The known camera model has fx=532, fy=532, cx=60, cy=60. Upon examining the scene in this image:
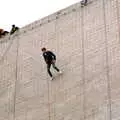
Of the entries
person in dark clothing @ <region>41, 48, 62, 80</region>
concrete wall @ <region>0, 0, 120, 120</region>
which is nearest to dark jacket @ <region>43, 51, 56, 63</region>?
person in dark clothing @ <region>41, 48, 62, 80</region>

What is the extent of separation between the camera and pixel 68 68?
1342 centimetres

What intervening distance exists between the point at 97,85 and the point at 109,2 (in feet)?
7.63

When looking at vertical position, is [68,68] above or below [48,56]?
below

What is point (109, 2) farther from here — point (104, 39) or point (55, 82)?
point (55, 82)

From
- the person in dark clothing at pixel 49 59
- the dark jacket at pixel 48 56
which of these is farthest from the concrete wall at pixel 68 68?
the dark jacket at pixel 48 56

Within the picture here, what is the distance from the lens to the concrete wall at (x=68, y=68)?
40.8 ft

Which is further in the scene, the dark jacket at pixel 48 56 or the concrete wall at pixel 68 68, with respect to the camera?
the dark jacket at pixel 48 56

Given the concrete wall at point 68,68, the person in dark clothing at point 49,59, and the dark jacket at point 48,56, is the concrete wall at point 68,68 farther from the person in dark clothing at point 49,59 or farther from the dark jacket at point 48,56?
the dark jacket at point 48,56

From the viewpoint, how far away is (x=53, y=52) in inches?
552

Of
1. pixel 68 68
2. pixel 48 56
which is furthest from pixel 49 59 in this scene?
pixel 68 68

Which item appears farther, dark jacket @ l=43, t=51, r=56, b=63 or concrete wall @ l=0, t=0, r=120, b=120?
dark jacket @ l=43, t=51, r=56, b=63

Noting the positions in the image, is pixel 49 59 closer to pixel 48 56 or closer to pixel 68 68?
pixel 48 56

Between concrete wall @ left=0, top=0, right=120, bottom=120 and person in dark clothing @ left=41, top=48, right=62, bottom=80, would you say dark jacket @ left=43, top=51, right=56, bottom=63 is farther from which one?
concrete wall @ left=0, top=0, right=120, bottom=120

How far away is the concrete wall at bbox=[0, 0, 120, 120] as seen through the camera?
12430mm
